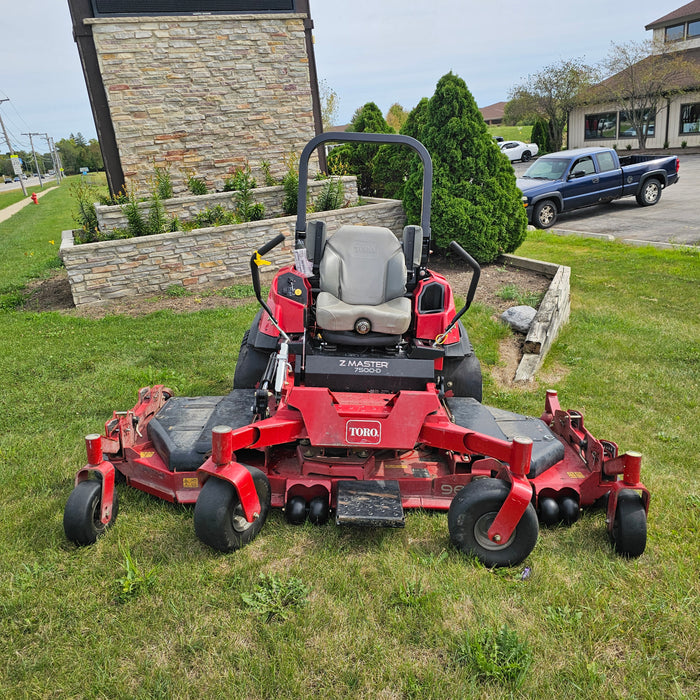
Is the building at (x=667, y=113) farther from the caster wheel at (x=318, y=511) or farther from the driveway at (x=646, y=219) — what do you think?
the caster wheel at (x=318, y=511)

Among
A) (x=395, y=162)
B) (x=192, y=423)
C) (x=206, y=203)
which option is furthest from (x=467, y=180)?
(x=192, y=423)

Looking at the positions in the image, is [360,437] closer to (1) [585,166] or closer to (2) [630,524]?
(2) [630,524]

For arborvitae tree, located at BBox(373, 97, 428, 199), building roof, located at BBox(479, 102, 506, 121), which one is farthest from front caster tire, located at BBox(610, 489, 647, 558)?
building roof, located at BBox(479, 102, 506, 121)

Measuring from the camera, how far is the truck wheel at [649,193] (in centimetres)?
1510

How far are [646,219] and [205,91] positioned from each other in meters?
10.0

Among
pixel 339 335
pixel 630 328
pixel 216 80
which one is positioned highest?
pixel 216 80

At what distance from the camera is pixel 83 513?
3072 millimetres

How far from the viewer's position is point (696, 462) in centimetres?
413

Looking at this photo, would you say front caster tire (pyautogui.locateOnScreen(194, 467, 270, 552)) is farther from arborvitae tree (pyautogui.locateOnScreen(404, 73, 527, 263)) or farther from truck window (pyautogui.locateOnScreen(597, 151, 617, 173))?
truck window (pyautogui.locateOnScreen(597, 151, 617, 173))

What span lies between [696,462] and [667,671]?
211cm

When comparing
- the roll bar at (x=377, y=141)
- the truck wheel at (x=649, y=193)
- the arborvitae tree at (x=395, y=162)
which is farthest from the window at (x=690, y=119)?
the roll bar at (x=377, y=141)

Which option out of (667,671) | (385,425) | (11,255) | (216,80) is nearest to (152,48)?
(216,80)

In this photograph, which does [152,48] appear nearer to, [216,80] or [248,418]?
[216,80]

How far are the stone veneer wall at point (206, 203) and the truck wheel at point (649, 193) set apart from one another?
8311mm
